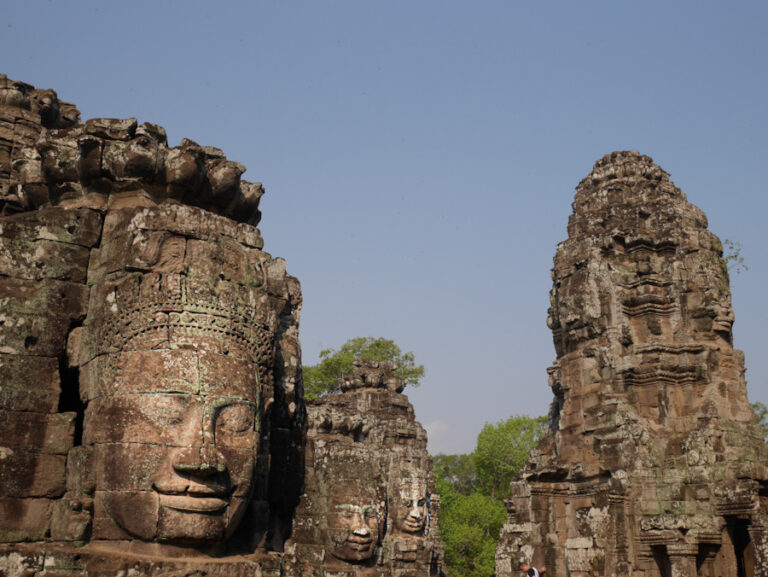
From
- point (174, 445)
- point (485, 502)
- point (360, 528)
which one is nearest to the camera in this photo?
point (174, 445)

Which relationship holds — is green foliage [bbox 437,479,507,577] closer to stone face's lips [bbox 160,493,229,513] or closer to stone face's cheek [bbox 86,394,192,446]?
stone face's lips [bbox 160,493,229,513]

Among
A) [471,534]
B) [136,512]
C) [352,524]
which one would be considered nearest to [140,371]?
[136,512]

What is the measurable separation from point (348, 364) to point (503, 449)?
31.8 feet

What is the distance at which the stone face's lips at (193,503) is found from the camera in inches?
178

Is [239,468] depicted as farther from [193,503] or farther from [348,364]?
[348,364]

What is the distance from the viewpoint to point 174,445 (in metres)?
4.64

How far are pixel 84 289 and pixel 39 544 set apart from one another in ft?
5.46

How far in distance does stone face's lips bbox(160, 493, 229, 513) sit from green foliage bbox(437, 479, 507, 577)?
1268 inches

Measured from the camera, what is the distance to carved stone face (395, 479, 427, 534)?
12.6 m

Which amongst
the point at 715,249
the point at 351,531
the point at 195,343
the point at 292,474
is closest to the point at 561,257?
the point at 715,249

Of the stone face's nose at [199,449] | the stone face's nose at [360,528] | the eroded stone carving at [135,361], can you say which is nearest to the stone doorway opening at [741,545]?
the stone face's nose at [360,528]

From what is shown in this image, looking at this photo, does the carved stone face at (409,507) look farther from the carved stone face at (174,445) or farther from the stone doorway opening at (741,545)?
the carved stone face at (174,445)

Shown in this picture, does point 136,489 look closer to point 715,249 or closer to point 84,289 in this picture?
point 84,289

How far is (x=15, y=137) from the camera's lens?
8727 mm
